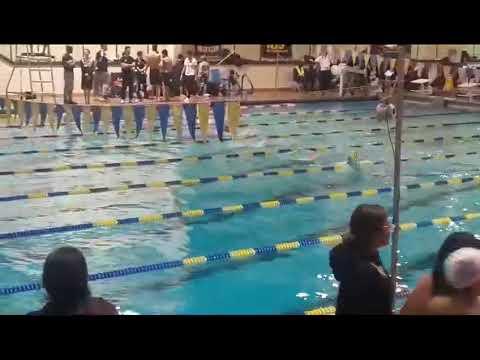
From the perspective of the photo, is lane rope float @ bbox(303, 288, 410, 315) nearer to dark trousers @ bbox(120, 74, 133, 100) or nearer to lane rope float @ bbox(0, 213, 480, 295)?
lane rope float @ bbox(0, 213, 480, 295)

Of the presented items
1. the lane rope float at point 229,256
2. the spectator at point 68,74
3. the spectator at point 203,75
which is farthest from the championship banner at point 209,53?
the lane rope float at point 229,256

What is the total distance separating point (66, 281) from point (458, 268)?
142 cm

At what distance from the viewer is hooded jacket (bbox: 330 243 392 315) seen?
283 cm

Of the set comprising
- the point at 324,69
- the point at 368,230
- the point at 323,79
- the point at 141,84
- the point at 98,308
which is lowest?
the point at 98,308

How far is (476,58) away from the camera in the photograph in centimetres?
1819

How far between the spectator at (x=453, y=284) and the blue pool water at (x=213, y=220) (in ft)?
7.02

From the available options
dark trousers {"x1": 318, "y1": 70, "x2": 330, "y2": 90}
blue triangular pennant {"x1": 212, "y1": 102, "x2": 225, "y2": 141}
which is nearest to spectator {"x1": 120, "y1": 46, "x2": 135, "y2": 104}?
blue triangular pennant {"x1": 212, "y1": 102, "x2": 225, "y2": 141}

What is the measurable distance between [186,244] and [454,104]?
1227 cm

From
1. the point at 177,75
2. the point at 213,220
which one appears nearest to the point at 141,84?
the point at 177,75

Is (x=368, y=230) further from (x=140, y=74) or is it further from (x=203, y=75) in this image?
(x=203, y=75)

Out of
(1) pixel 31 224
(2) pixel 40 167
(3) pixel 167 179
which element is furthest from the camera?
(2) pixel 40 167

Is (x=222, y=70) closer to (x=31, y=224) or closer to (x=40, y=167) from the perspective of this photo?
(x=40, y=167)

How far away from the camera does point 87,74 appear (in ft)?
50.3
